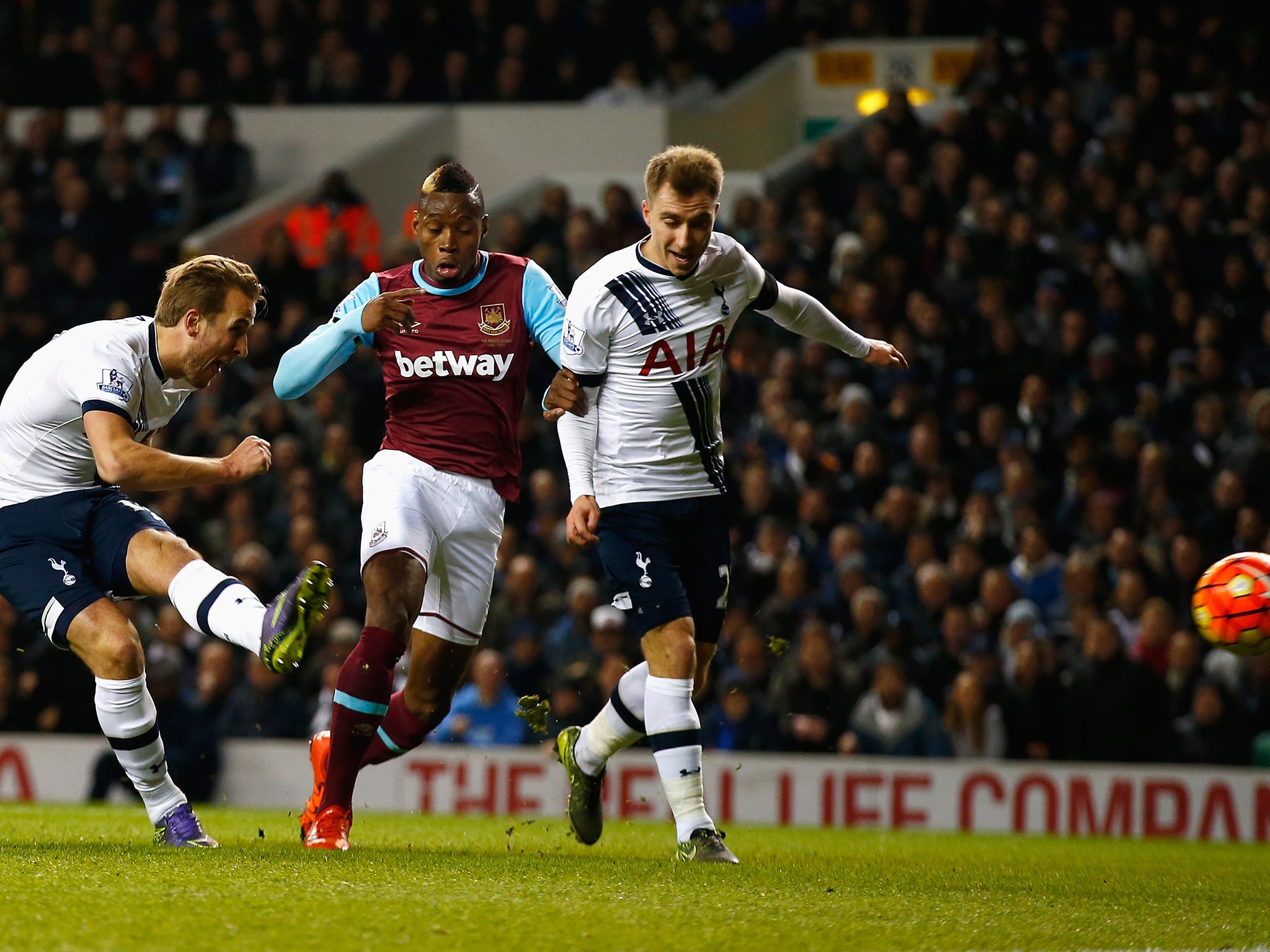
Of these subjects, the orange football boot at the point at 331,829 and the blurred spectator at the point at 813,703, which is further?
the blurred spectator at the point at 813,703

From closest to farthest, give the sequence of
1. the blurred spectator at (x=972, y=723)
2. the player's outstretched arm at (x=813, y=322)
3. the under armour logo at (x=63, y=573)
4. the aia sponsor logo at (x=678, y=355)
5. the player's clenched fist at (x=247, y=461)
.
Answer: the player's clenched fist at (x=247, y=461) → the under armour logo at (x=63, y=573) → the aia sponsor logo at (x=678, y=355) → the player's outstretched arm at (x=813, y=322) → the blurred spectator at (x=972, y=723)

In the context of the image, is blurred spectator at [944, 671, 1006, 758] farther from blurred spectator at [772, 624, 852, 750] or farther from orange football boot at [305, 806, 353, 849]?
orange football boot at [305, 806, 353, 849]

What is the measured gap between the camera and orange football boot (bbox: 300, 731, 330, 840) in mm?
6342

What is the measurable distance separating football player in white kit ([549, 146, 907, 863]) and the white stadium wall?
Answer: 4.50 metres

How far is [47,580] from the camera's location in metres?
5.93

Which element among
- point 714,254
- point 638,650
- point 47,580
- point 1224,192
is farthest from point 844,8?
point 47,580

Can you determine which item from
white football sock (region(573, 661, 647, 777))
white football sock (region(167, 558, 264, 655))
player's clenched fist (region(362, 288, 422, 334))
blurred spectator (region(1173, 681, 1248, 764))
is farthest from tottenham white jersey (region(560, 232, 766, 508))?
blurred spectator (region(1173, 681, 1248, 764))

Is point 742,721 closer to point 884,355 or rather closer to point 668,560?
point 884,355

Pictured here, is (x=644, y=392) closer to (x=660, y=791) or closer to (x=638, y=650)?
(x=660, y=791)

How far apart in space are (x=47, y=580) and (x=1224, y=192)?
10951 millimetres

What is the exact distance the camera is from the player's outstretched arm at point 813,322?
670 centimetres

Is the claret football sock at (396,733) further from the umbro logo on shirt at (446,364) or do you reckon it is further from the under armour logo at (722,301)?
the under armour logo at (722,301)

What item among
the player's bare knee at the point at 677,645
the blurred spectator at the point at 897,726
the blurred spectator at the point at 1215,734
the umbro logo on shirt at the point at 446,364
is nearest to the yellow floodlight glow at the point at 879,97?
the blurred spectator at the point at 897,726

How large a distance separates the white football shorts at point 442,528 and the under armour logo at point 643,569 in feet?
1.97
